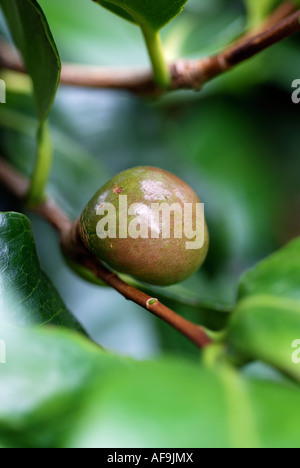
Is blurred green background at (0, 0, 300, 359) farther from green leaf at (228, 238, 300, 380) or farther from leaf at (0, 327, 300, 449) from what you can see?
leaf at (0, 327, 300, 449)

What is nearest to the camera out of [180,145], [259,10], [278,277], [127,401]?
[127,401]

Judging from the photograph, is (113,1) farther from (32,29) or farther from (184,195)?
(184,195)

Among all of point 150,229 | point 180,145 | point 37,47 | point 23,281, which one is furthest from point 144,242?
point 180,145

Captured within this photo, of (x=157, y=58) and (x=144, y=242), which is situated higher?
(x=157, y=58)

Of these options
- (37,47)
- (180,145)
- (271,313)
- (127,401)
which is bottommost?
(127,401)

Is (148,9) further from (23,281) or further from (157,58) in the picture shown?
(23,281)

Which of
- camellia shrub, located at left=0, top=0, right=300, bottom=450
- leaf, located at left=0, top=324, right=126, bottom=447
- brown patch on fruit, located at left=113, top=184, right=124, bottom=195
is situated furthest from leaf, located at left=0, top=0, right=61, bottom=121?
leaf, located at left=0, top=324, right=126, bottom=447

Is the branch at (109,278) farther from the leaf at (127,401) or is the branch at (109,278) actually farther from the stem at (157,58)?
the stem at (157,58)
